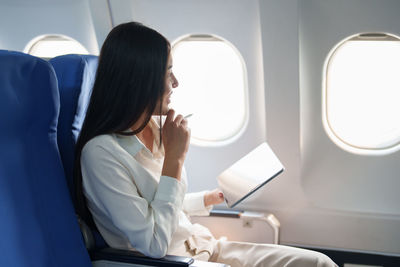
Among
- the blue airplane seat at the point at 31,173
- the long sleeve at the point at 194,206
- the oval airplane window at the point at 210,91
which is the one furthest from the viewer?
the oval airplane window at the point at 210,91

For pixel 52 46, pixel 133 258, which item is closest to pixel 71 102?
pixel 133 258

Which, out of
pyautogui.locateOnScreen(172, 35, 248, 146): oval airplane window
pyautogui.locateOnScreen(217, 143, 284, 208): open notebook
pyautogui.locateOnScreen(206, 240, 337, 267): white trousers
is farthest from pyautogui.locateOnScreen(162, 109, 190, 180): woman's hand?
pyautogui.locateOnScreen(172, 35, 248, 146): oval airplane window

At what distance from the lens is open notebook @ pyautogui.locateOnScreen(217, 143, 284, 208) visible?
7.39 ft

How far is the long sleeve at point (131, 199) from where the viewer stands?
1809 millimetres

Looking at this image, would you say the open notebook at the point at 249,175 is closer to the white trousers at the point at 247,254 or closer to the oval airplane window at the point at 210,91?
the white trousers at the point at 247,254

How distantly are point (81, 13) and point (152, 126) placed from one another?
3.46ft

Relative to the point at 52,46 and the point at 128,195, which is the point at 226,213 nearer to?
the point at 128,195

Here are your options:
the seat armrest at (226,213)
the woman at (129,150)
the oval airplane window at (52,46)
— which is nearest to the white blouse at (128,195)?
the woman at (129,150)

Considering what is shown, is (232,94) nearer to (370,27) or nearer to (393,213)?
(370,27)

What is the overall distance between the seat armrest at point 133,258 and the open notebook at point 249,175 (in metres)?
0.49

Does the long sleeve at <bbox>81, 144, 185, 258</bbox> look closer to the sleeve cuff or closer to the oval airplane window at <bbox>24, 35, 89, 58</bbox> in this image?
the sleeve cuff

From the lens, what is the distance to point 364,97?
285cm

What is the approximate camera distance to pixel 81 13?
9.52 feet

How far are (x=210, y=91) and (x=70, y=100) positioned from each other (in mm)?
A: 1332
